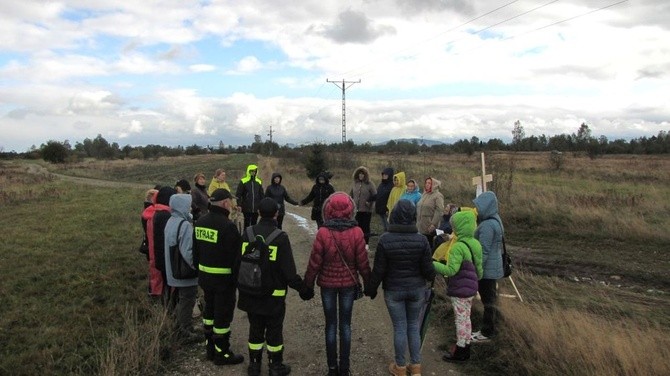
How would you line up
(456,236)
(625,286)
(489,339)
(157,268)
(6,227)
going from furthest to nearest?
(6,227)
(625,286)
(157,268)
(489,339)
(456,236)

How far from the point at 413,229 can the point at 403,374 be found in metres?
1.44

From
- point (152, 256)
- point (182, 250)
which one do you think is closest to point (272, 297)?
point (182, 250)

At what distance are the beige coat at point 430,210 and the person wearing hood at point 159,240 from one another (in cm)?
441

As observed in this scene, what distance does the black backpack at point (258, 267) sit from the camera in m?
4.55

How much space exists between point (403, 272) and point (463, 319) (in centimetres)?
111

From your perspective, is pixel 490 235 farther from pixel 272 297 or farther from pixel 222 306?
pixel 222 306

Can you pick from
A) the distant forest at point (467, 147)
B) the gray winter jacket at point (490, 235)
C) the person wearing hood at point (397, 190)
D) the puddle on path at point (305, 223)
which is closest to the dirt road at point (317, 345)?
the gray winter jacket at point (490, 235)

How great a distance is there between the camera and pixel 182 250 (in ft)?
17.6

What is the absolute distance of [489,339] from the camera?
5.55 m

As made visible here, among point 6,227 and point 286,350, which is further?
point 6,227

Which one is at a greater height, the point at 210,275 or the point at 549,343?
the point at 210,275

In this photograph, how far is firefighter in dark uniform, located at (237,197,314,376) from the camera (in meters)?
4.59

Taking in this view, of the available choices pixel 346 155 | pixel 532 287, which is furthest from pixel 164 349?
pixel 346 155

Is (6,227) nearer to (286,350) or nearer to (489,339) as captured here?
(286,350)
